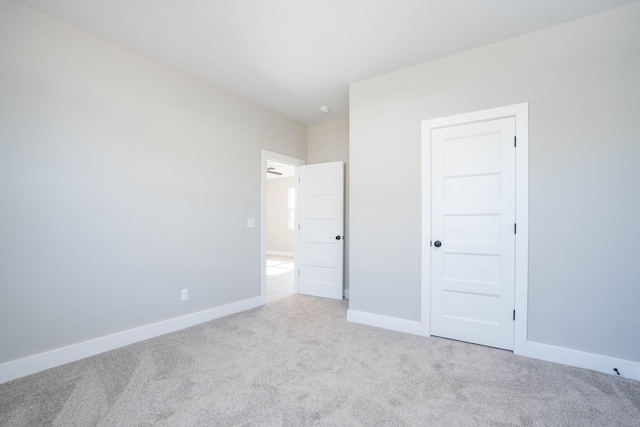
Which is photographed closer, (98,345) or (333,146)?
(98,345)

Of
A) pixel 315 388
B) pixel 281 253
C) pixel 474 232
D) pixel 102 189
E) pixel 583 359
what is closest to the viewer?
pixel 315 388

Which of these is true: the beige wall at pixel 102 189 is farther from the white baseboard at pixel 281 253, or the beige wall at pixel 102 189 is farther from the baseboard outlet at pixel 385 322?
the white baseboard at pixel 281 253

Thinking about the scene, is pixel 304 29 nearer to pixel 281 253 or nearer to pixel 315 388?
pixel 315 388

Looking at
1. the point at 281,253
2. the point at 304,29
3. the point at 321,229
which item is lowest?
the point at 281,253

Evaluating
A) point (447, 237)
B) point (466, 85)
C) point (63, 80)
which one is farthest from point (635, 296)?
point (63, 80)

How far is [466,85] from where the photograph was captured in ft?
9.29

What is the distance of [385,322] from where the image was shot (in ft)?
10.5

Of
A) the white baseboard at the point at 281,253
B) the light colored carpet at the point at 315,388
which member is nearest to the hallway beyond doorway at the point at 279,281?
the white baseboard at the point at 281,253

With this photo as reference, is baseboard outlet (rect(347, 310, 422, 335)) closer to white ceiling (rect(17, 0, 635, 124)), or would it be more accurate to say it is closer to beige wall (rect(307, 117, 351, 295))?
beige wall (rect(307, 117, 351, 295))

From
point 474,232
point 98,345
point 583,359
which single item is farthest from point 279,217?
point 583,359

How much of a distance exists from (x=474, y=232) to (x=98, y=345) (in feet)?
11.9

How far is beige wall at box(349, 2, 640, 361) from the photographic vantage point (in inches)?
87.1

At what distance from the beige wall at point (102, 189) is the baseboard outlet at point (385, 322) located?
1.55 meters

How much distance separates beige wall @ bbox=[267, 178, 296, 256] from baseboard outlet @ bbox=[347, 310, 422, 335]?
661 cm
